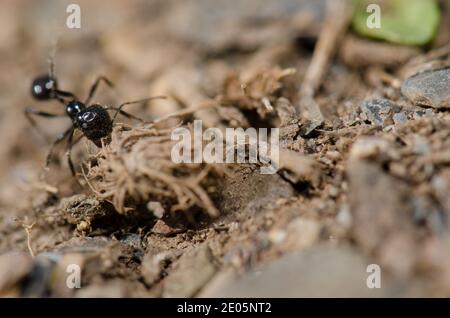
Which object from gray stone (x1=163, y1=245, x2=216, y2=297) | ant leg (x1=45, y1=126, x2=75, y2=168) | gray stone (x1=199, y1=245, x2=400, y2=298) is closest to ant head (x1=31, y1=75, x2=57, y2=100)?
ant leg (x1=45, y1=126, x2=75, y2=168)

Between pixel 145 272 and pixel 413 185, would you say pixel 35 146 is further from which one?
pixel 413 185

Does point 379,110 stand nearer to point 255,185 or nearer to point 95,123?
point 255,185

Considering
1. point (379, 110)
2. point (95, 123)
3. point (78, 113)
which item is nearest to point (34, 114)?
point (78, 113)

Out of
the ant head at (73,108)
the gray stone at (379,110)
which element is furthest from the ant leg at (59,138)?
the gray stone at (379,110)

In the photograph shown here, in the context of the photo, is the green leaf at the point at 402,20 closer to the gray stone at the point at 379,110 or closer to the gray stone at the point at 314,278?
the gray stone at the point at 379,110

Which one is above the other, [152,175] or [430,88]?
[430,88]

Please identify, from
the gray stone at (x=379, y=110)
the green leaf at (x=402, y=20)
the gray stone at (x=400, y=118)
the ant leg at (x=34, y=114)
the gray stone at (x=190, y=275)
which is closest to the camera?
the gray stone at (x=190, y=275)
